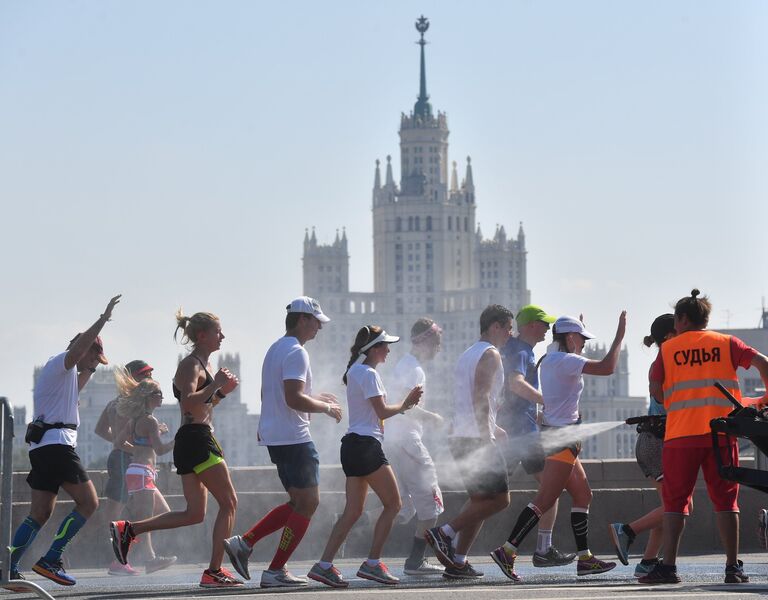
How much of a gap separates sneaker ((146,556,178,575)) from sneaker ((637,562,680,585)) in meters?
4.01

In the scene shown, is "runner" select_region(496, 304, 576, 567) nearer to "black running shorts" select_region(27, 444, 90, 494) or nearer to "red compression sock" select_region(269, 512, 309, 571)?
"red compression sock" select_region(269, 512, 309, 571)

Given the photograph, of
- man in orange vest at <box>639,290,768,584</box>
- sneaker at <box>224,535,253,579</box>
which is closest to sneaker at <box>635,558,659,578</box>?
man in orange vest at <box>639,290,768,584</box>

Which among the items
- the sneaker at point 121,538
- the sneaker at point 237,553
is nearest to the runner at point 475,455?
the sneaker at point 237,553

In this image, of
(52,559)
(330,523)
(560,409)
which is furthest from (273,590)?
(330,523)

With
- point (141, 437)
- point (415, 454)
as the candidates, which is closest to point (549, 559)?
point (415, 454)

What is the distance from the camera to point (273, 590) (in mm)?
10922

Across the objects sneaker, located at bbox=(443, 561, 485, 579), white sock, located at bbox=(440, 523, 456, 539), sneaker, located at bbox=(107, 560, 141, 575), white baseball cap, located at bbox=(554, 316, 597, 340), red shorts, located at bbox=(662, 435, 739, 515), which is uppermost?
white baseball cap, located at bbox=(554, 316, 597, 340)

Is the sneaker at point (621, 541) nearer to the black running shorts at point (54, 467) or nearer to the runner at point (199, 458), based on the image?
the runner at point (199, 458)

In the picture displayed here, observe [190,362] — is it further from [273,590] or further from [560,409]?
[560,409]

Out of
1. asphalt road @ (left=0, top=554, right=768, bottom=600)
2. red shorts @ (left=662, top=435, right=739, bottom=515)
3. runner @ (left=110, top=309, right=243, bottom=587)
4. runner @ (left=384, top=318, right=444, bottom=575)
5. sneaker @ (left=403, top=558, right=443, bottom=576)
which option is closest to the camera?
asphalt road @ (left=0, top=554, right=768, bottom=600)

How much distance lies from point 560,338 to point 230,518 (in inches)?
98.1

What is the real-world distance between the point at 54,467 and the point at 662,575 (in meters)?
3.63

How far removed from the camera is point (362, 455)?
11586 mm

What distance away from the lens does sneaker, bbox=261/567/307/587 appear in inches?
444
